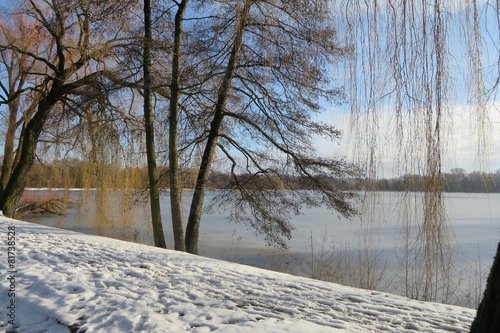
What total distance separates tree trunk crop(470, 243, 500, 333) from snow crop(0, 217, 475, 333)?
1085mm

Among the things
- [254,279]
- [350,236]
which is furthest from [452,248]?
[350,236]

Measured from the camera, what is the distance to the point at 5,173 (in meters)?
13.4

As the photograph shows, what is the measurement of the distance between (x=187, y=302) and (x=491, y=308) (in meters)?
2.15

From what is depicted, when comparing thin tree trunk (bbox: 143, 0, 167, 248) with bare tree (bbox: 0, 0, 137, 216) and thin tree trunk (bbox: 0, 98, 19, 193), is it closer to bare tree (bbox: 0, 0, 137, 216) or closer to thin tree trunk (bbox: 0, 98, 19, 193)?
bare tree (bbox: 0, 0, 137, 216)

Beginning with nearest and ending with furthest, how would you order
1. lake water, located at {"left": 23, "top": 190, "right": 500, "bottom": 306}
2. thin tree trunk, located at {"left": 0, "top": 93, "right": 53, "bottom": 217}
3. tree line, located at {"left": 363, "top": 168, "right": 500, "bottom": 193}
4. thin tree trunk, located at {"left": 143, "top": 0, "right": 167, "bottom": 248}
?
tree line, located at {"left": 363, "top": 168, "right": 500, "bottom": 193}, lake water, located at {"left": 23, "top": 190, "right": 500, "bottom": 306}, thin tree trunk, located at {"left": 143, "top": 0, "right": 167, "bottom": 248}, thin tree trunk, located at {"left": 0, "top": 93, "right": 53, "bottom": 217}

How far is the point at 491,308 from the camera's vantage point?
1.51 meters

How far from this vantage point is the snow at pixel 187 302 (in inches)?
102

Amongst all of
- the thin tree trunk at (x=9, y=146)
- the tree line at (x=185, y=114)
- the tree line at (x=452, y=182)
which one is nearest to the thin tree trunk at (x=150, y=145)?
the tree line at (x=185, y=114)

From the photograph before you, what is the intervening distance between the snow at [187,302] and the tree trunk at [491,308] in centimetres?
109

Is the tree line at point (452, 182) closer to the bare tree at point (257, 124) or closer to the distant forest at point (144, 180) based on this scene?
A: the distant forest at point (144, 180)

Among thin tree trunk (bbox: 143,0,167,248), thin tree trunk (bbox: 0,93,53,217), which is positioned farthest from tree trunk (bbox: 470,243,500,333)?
→ thin tree trunk (bbox: 0,93,53,217)

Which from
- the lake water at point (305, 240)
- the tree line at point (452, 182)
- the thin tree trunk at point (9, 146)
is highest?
the thin tree trunk at point (9, 146)

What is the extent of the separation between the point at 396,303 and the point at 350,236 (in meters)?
7.60

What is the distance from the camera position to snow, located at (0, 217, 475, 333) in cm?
258
